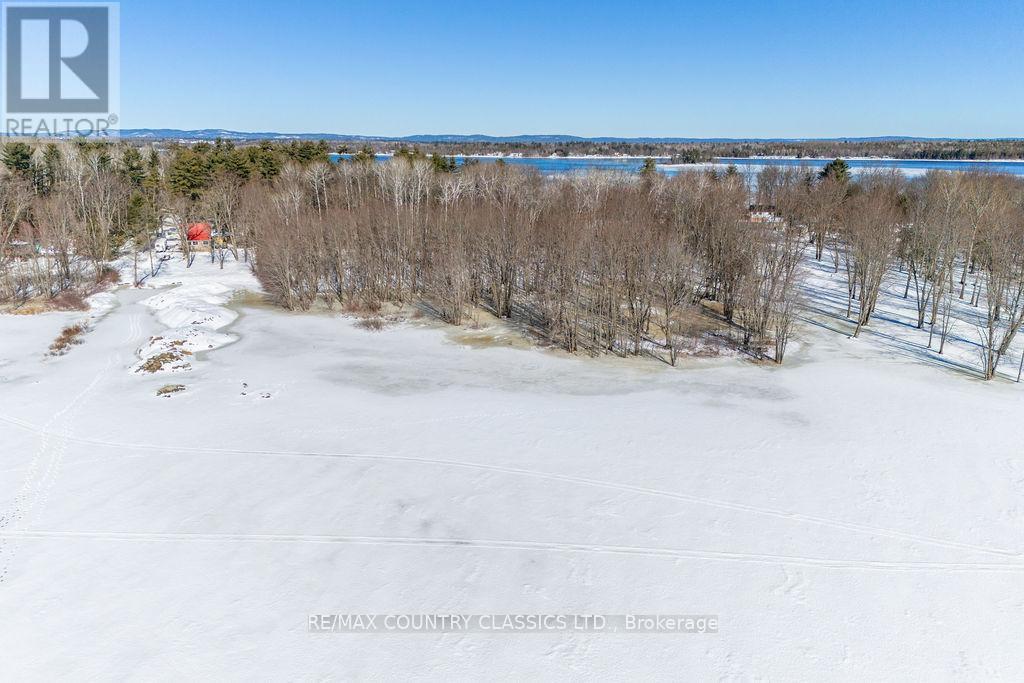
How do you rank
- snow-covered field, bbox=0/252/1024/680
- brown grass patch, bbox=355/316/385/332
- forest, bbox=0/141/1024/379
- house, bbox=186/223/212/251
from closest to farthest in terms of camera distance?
snow-covered field, bbox=0/252/1024/680, forest, bbox=0/141/1024/379, brown grass patch, bbox=355/316/385/332, house, bbox=186/223/212/251

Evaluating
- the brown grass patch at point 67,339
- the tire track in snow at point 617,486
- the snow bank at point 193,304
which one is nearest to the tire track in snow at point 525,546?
the tire track in snow at point 617,486

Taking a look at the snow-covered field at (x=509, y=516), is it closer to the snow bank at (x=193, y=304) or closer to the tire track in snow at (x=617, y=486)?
the tire track in snow at (x=617, y=486)

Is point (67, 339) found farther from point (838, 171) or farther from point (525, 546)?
point (838, 171)

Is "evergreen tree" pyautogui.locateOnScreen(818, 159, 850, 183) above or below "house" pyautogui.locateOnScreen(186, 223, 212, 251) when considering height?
above

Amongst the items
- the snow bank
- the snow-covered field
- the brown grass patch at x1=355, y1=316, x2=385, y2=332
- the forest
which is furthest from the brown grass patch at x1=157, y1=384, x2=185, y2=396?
the forest

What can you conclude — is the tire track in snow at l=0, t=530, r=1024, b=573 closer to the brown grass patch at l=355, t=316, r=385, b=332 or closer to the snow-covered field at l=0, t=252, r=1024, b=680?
the snow-covered field at l=0, t=252, r=1024, b=680

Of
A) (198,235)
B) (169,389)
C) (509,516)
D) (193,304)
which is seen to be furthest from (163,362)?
(198,235)
